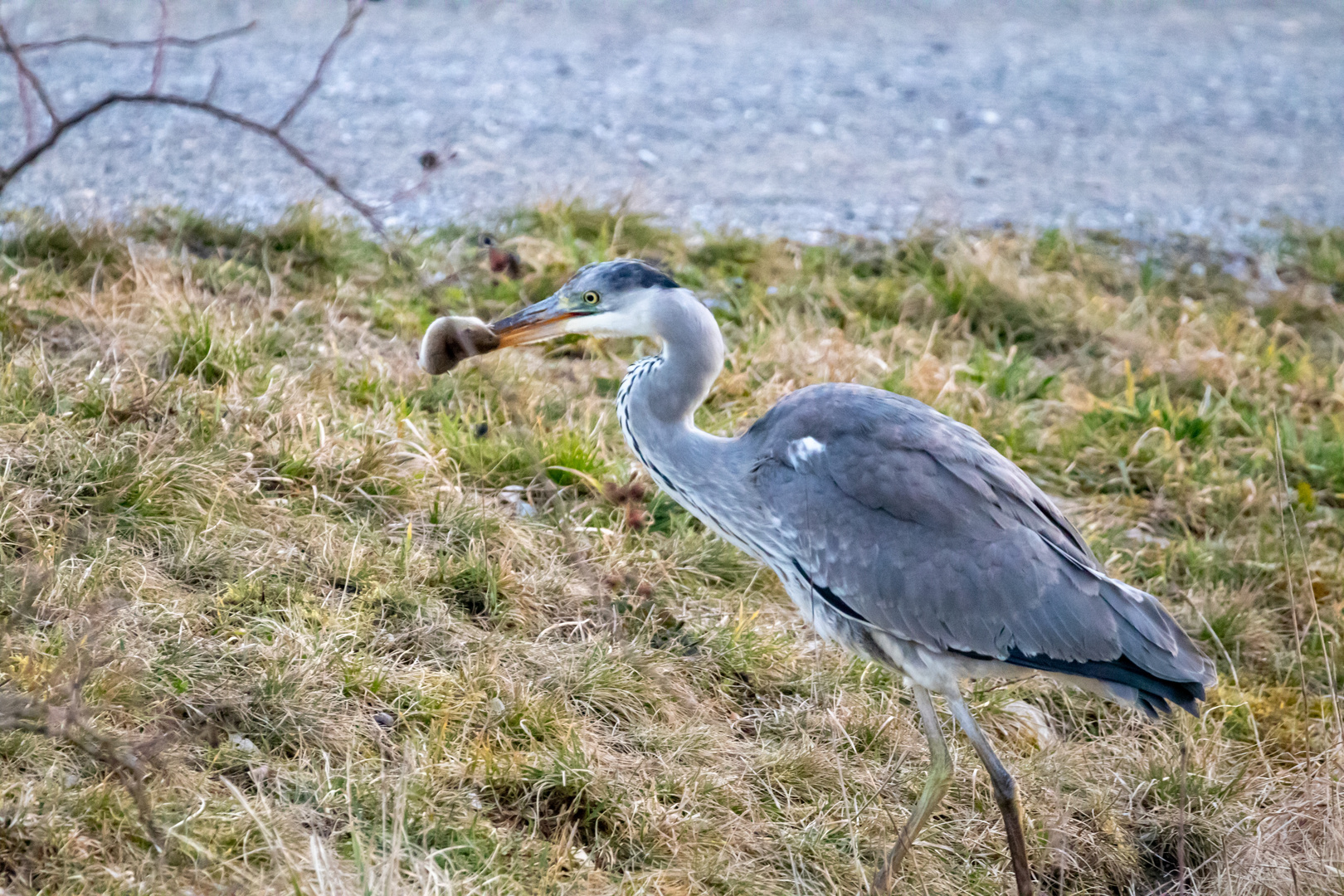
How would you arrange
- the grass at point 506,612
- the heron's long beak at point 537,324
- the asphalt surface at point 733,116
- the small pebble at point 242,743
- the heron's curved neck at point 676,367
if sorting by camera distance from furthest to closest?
the asphalt surface at point 733,116, the heron's long beak at point 537,324, the heron's curved neck at point 676,367, the small pebble at point 242,743, the grass at point 506,612

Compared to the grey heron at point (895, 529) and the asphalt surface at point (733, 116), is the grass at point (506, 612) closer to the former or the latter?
the grey heron at point (895, 529)

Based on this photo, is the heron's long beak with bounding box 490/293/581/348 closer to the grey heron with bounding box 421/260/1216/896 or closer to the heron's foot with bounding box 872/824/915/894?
the grey heron with bounding box 421/260/1216/896

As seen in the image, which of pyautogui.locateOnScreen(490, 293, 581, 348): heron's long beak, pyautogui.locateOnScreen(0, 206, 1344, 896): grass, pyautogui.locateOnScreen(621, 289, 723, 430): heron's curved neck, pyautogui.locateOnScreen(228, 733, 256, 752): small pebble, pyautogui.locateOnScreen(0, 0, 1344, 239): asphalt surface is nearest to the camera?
pyautogui.locateOnScreen(0, 206, 1344, 896): grass

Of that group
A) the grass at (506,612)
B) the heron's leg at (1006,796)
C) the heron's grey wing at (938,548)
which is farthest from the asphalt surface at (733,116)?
the heron's leg at (1006,796)

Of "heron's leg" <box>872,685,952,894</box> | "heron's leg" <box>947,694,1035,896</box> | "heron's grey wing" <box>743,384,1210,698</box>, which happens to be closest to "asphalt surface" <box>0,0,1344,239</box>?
"heron's grey wing" <box>743,384,1210,698</box>

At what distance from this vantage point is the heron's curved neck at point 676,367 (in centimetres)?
347

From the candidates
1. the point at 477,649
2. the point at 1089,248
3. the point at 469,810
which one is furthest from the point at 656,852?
the point at 1089,248

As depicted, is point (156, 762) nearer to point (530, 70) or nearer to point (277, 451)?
point (277, 451)

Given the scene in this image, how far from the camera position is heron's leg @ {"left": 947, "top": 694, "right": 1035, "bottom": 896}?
3268 mm

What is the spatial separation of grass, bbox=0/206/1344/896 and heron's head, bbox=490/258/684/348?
0.26 meters

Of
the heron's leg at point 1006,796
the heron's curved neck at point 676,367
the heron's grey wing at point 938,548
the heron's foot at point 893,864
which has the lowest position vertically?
the heron's foot at point 893,864

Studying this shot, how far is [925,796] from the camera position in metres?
3.38

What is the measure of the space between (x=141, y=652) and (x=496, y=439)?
157 centimetres

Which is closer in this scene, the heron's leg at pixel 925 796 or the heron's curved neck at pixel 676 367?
the heron's leg at pixel 925 796
